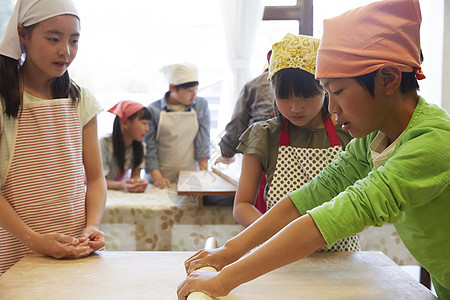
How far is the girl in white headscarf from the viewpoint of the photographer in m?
1.18

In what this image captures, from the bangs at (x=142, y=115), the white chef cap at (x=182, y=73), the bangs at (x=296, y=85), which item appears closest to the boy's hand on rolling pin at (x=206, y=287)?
the bangs at (x=296, y=85)

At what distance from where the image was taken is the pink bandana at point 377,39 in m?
0.82

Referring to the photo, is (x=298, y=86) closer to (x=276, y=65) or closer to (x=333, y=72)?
(x=276, y=65)

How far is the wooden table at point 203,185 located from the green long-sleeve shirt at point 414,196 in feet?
4.67

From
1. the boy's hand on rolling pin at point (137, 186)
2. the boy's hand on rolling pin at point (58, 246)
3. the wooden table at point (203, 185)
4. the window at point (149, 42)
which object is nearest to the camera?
the boy's hand on rolling pin at point (58, 246)

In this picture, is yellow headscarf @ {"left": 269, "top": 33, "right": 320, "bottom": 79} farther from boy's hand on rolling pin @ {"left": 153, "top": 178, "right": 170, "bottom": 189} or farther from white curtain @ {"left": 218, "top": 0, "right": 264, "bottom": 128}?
white curtain @ {"left": 218, "top": 0, "right": 264, "bottom": 128}

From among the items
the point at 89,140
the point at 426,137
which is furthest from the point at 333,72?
the point at 89,140

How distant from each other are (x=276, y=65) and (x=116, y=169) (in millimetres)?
1789

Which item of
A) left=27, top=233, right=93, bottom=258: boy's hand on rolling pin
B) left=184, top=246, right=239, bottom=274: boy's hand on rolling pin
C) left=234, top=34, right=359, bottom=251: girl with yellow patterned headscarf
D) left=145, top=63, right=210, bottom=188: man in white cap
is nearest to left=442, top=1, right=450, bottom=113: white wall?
left=145, top=63, right=210, bottom=188: man in white cap

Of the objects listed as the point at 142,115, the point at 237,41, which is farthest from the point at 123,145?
the point at 237,41

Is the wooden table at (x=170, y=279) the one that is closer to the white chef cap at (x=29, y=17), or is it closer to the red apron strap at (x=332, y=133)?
the red apron strap at (x=332, y=133)

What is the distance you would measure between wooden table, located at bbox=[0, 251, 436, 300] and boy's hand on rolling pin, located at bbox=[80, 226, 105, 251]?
4 centimetres

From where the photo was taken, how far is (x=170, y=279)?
A: 3.20 ft

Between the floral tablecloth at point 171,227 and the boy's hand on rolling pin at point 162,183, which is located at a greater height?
the boy's hand on rolling pin at point 162,183
